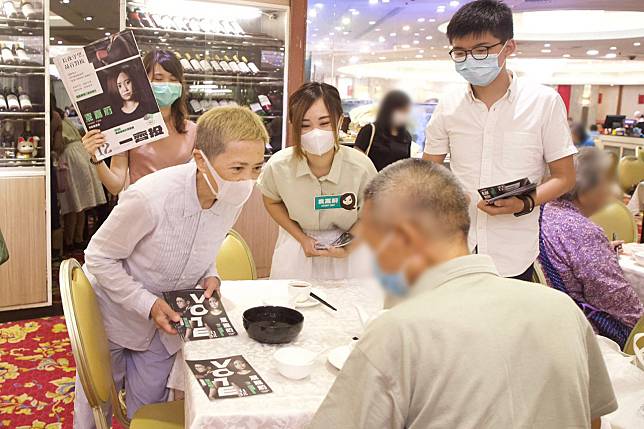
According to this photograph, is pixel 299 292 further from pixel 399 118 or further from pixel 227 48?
pixel 227 48

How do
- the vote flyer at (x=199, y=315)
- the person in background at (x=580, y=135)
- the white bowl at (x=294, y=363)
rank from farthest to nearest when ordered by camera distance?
the vote flyer at (x=199, y=315), the white bowl at (x=294, y=363), the person in background at (x=580, y=135)

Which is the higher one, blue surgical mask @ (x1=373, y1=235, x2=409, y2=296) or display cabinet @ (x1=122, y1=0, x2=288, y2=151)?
display cabinet @ (x1=122, y1=0, x2=288, y2=151)

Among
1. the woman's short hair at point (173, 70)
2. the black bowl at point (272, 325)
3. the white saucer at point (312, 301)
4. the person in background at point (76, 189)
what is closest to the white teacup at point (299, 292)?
the white saucer at point (312, 301)

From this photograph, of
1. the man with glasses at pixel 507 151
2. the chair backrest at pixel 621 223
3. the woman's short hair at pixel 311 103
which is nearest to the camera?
the man with glasses at pixel 507 151

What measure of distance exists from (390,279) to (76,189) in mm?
4177

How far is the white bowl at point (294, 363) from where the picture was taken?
1.46 m

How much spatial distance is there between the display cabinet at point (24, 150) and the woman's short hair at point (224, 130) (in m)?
2.37

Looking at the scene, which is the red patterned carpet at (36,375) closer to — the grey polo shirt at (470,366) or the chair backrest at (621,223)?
the grey polo shirt at (470,366)

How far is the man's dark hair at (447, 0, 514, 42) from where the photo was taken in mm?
1985

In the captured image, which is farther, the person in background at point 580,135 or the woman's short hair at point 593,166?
the woman's short hair at point 593,166

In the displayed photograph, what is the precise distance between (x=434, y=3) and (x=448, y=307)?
70 cm

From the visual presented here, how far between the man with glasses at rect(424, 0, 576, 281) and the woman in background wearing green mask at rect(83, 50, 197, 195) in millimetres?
1294

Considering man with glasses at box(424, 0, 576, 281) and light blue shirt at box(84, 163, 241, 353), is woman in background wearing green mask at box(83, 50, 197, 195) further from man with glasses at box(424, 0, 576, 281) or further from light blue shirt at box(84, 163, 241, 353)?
man with glasses at box(424, 0, 576, 281)

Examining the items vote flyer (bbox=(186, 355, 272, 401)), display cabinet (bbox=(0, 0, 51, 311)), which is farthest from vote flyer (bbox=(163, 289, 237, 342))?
display cabinet (bbox=(0, 0, 51, 311))
